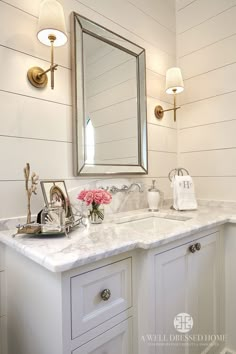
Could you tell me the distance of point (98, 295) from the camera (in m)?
0.79

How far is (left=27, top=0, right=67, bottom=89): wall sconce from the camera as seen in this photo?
102 centimetres

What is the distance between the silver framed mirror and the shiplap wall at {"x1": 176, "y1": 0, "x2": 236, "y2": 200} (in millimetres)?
463

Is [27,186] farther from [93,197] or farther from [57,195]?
[93,197]

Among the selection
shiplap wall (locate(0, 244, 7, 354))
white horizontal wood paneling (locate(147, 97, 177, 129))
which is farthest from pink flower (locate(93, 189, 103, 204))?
white horizontal wood paneling (locate(147, 97, 177, 129))

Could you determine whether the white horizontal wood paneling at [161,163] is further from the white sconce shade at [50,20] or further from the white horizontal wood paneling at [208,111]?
the white sconce shade at [50,20]

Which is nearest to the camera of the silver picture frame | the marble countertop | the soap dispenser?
the marble countertop

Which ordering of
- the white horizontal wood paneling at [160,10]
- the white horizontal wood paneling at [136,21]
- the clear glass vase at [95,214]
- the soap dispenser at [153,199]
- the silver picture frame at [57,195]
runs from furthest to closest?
the white horizontal wood paneling at [160,10] → the soap dispenser at [153,199] → the white horizontal wood paneling at [136,21] → the clear glass vase at [95,214] → the silver picture frame at [57,195]

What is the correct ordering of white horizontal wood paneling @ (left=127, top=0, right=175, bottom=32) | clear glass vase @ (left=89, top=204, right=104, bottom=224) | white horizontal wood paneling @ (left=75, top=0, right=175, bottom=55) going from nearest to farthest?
clear glass vase @ (left=89, top=204, right=104, bottom=224), white horizontal wood paneling @ (left=75, top=0, right=175, bottom=55), white horizontal wood paneling @ (left=127, top=0, right=175, bottom=32)

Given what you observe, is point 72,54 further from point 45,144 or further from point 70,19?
point 45,144

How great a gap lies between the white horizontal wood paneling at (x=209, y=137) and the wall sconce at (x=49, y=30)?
120cm

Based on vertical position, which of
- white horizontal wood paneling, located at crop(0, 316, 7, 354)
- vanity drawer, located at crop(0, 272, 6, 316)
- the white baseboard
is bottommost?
the white baseboard

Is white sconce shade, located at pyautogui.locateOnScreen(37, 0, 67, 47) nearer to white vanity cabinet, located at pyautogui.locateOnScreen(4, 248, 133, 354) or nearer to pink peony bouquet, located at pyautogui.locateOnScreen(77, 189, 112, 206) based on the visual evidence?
pink peony bouquet, located at pyautogui.locateOnScreen(77, 189, 112, 206)

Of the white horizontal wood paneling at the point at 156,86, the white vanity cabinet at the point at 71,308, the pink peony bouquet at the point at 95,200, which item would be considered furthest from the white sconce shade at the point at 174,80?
the white vanity cabinet at the point at 71,308

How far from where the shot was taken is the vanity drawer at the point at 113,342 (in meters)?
0.76
